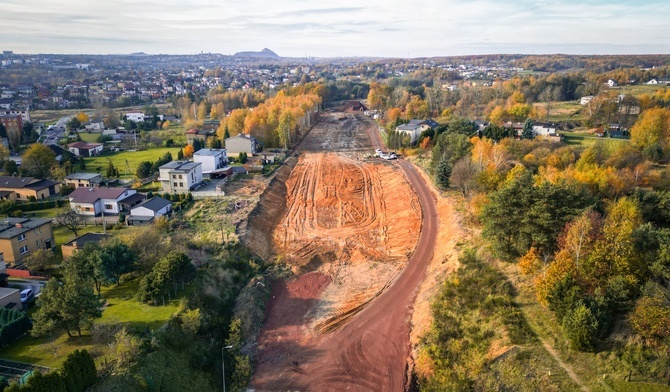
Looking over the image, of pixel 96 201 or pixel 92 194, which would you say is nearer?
pixel 96 201

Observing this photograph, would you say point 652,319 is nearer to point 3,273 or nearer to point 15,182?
point 3,273

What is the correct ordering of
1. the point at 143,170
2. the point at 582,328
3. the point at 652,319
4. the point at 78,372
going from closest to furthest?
the point at 78,372
the point at 652,319
the point at 582,328
the point at 143,170

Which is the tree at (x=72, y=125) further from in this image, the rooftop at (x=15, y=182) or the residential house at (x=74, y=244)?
the residential house at (x=74, y=244)

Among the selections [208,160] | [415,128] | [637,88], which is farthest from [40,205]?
[637,88]

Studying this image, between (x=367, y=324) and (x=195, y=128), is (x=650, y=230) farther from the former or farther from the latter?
(x=195, y=128)

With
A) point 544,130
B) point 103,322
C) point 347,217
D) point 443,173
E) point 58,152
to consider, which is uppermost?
point 544,130

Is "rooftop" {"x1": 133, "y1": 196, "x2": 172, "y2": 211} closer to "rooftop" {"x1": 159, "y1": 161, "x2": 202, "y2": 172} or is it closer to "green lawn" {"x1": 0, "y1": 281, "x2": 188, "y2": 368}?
"rooftop" {"x1": 159, "y1": 161, "x2": 202, "y2": 172}
